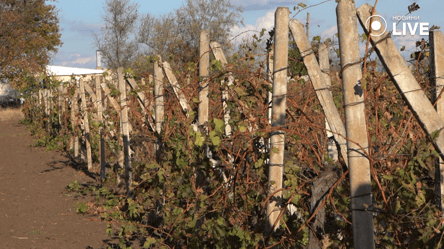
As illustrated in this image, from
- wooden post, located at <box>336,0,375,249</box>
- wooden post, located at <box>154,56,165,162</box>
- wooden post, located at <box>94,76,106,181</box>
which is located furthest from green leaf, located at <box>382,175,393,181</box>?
wooden post, located at <box>94,76,106,181</box>

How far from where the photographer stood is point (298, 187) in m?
3.18

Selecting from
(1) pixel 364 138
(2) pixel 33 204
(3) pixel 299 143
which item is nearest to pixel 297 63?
(3) pixel 299 143

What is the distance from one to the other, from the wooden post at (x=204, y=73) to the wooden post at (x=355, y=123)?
218 cm

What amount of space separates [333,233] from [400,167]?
64cm

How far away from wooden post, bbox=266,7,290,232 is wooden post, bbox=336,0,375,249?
2.88 feet

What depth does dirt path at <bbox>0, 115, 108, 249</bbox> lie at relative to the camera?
18.5ft

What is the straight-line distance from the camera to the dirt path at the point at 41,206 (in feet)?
18.5

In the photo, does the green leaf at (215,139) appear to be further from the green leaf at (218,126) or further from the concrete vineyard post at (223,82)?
the concrete vineyard post at (223,82)

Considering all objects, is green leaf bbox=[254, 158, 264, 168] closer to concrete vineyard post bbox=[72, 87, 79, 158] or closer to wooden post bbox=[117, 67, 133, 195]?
wooden post bbox=[117, 67, 133, 195]

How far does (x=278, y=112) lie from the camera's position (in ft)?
10.4

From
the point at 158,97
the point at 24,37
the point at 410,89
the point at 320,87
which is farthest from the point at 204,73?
the point at 24,37

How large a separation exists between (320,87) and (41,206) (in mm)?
6009

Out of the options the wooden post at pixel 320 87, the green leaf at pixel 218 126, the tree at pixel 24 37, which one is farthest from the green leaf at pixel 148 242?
the tree at pixel 24 37

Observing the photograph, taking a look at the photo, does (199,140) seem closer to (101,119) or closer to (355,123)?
(355,123)
